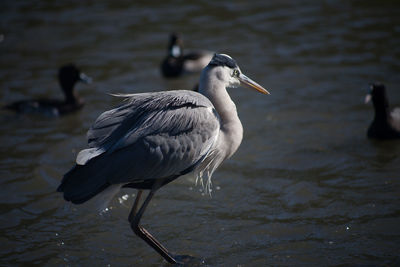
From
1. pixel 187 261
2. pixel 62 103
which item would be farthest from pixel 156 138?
pixel 62 103

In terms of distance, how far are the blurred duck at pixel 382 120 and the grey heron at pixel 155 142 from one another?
2978mm

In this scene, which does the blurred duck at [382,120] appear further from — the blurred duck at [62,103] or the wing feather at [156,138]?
the blurred duck at [62,103]

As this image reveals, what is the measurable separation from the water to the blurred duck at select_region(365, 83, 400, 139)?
17 cm

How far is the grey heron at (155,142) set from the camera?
16.4 ft

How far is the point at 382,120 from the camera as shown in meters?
7.44

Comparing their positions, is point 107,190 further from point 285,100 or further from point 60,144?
point 285,100

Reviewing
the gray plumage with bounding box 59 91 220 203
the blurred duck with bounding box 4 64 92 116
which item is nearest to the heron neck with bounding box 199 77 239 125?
the gray plumage with bounding box 59 91 220 203

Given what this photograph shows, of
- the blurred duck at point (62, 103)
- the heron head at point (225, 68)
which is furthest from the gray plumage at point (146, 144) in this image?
the blurred duck at point (62, 103)

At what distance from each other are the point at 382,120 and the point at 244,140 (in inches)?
81.0

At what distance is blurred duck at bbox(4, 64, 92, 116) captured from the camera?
9.27m

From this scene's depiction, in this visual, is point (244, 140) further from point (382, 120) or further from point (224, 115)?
point (224, 115)

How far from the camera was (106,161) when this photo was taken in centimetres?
501

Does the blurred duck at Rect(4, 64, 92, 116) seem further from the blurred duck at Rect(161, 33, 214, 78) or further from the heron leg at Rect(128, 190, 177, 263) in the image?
the heron leg at Rect(128, 190, 177, 263)

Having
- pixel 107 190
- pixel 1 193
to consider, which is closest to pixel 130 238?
pixel 107 190
